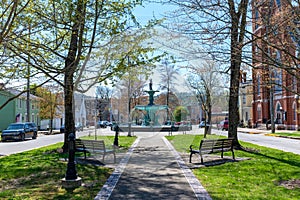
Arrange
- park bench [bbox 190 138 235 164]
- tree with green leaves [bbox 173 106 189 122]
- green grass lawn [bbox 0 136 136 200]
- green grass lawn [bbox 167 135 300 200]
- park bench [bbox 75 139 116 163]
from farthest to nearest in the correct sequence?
tree with green leaves [bbox 173 106 189 122]
park bench [bbox 75 139 116 163]
park bench [bbox 190 138 235 164]
green grass lawn [bbox 0 136 136 200]
green grass lawn [bbox 167 135 300 200]

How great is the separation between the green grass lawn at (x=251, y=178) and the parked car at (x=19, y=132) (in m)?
24.8

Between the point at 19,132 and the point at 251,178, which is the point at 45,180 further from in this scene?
the point at 19,132

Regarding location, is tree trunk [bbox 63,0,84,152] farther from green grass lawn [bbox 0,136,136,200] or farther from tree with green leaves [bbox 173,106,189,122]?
tree with green leaves [bbox 173,106,189,122]

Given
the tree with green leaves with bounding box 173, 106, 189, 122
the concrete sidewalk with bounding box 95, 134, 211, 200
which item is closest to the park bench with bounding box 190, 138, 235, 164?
the concrete sidewalk with bounding box 95, 134, 211, 200

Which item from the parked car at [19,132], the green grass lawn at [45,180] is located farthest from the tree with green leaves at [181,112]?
the green grass lawn at [45,180]

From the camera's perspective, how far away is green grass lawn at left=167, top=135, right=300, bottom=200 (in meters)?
7.63

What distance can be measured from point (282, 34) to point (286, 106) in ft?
127

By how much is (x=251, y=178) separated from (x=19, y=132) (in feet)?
89.7

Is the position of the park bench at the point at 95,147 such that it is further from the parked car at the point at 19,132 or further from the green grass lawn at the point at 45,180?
the parked car at the point at 19,132

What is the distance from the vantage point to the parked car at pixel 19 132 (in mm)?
32094

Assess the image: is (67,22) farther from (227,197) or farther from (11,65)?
(227,197)

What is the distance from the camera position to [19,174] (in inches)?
423

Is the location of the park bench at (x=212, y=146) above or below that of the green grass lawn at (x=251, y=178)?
above

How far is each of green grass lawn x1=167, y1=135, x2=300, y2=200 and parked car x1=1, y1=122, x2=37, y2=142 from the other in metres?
24.8
